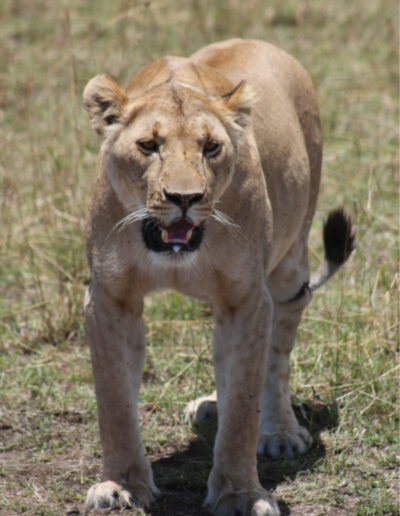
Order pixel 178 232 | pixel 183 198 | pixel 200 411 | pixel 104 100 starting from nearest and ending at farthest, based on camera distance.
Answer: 1. pixel 183 198
2. pixel 178 232
3. pixel 104 100
4. pixel 200 411

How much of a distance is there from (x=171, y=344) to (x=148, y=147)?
1.57 meters

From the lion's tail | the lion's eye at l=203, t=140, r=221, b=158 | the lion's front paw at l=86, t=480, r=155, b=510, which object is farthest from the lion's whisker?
the lion's tail

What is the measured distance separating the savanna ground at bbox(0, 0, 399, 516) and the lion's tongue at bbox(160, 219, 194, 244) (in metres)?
0.84

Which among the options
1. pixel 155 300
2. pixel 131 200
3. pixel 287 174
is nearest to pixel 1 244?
pixel 155 300

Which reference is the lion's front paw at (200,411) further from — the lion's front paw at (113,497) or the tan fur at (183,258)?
the lion's front paw at (113,497)

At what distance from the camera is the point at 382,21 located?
7289 mm

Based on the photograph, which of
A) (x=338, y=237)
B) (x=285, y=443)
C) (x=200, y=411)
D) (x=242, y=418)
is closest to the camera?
(x=242, y=418)

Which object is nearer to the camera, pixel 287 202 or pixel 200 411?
pixel 287 202

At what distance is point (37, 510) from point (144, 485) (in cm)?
31

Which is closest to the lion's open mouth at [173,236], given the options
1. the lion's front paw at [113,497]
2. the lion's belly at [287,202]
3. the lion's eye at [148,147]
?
the lion's eye at [148,147]

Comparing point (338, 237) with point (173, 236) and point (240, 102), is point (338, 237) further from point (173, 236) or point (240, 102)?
point (173, 236)

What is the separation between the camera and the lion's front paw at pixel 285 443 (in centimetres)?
322

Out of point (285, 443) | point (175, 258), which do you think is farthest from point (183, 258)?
point (285, 443)

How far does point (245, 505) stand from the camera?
2.71m
